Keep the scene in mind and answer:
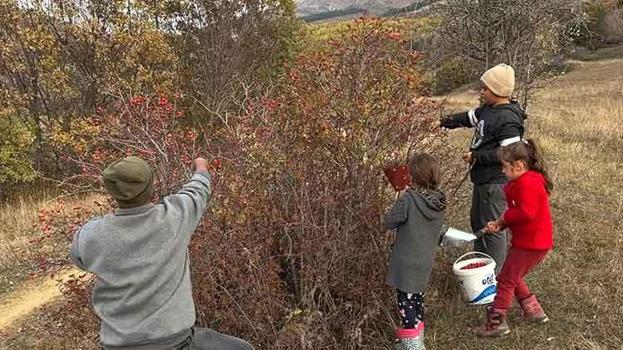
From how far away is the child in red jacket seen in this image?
372 centimetres

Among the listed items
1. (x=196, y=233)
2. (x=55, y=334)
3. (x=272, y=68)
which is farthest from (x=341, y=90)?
(x=272, y=68)

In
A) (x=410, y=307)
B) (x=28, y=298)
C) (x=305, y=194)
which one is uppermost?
(x=305, y=194)

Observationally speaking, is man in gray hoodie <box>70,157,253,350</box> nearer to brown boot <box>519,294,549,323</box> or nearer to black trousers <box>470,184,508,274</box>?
black trousers <box>470,184,508,274</box>

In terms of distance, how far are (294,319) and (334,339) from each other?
12.1 inches

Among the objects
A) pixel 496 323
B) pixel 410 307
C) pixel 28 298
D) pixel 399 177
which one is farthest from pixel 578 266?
pixel 28 298

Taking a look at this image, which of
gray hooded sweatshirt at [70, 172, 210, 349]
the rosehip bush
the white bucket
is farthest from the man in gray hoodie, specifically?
the white bucket

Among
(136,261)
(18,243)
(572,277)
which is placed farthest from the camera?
(18,243)

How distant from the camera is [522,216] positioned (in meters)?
3.70

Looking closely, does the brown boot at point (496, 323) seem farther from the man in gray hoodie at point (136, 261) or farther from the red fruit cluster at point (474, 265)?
the man in gray hoodie at point (136, 261)

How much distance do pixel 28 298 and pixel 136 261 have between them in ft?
15.7

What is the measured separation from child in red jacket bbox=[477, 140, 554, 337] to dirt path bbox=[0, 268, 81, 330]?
14.0 ft

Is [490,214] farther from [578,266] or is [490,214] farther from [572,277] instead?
[578,266]

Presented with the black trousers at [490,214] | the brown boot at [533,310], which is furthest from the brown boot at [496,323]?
the black trousers at [490,214]

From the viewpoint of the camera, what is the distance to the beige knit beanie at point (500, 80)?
13.4 feet
